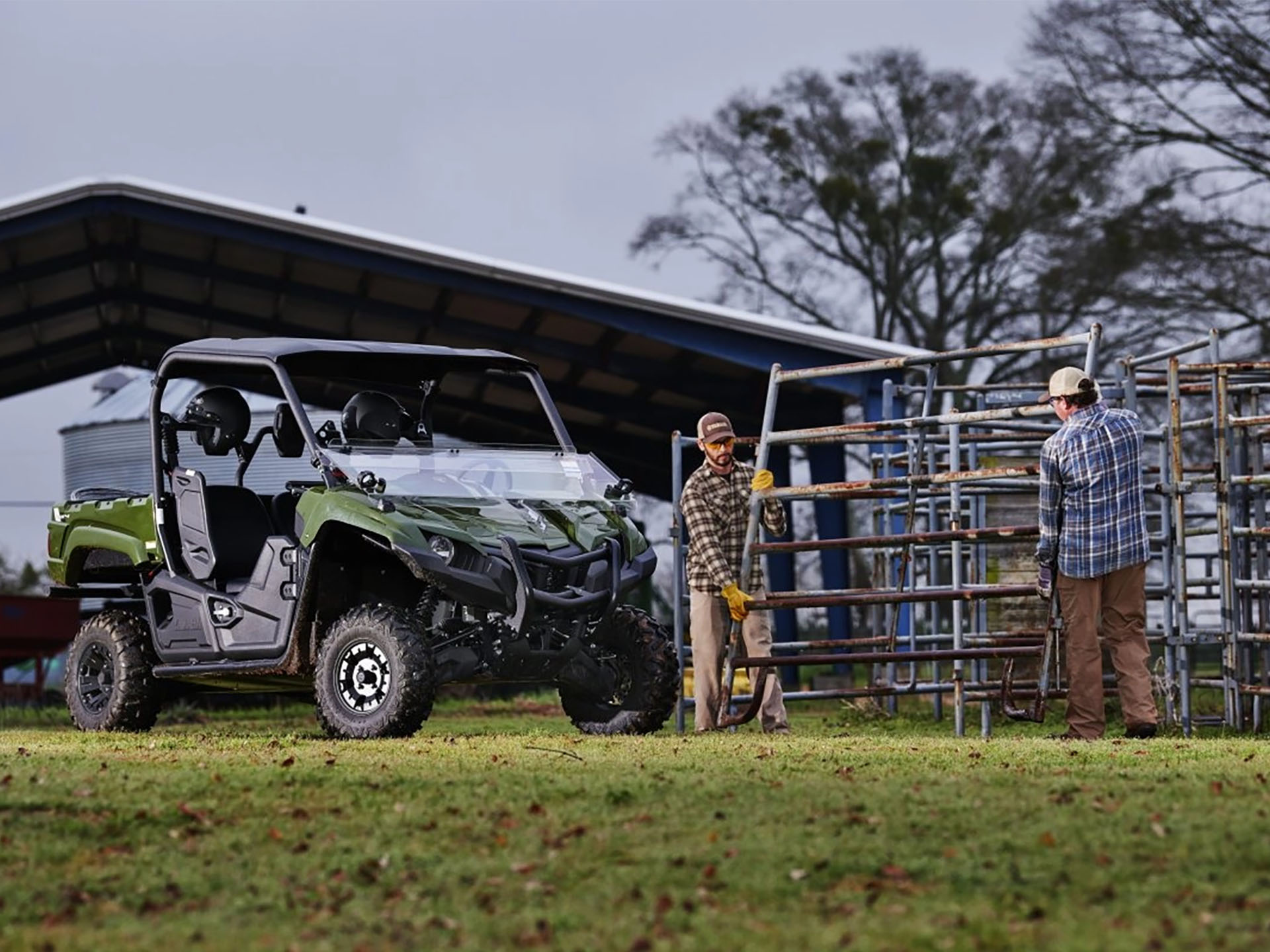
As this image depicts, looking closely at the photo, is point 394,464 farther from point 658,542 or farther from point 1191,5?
point 1191,5

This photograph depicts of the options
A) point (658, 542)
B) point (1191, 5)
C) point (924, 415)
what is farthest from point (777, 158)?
point (924, 415)

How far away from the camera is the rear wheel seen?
13.4 meters

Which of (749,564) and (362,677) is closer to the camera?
(362,677)

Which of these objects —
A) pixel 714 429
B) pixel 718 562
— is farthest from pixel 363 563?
pixel 714 429

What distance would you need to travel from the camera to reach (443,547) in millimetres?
11250

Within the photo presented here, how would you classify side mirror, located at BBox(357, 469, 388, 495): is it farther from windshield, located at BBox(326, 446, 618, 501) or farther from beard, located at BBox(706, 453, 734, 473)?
beard, located at BBox(706, 453, 734, 473)

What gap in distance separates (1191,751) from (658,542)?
48.4 ft

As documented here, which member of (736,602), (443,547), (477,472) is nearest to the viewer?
(443,547)

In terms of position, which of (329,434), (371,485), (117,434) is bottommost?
(371,485)

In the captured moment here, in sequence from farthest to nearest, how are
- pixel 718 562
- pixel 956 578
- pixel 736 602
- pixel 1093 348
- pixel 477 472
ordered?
pixel 956 578, pixel 718 562, pixel 736 602, pixel 477 472, pixel 1093 348

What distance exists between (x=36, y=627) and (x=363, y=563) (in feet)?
41.9

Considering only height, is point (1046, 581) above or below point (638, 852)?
above

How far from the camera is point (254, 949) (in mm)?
5973

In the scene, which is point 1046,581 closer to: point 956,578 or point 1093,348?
point 1093,348
